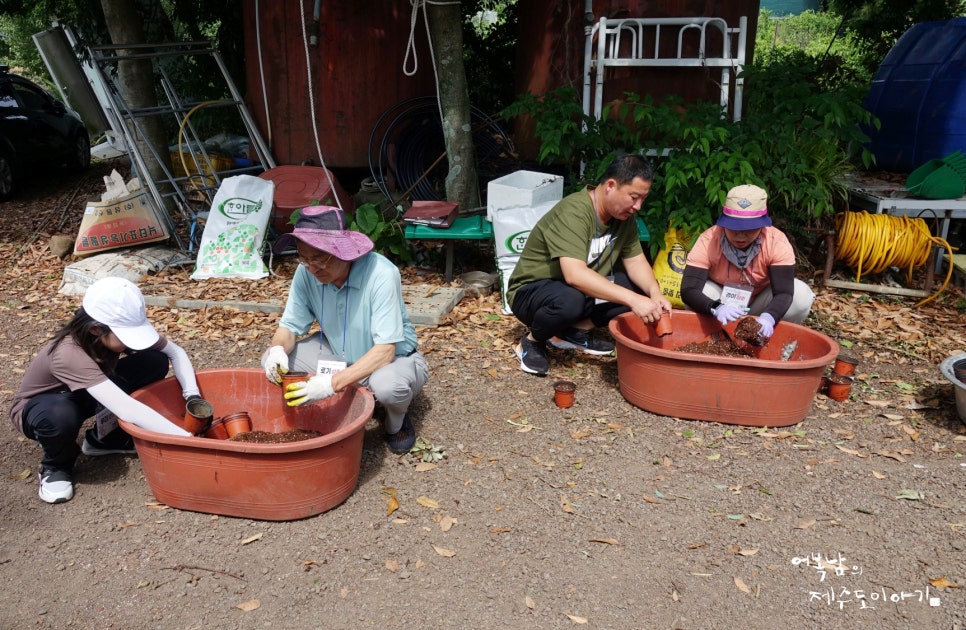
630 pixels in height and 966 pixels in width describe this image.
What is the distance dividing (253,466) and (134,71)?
225 inches

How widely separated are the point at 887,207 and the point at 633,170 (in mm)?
3195

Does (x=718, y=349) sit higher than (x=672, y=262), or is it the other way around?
(x=672, y=262)

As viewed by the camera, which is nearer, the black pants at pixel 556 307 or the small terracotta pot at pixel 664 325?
the small terracotta pot at pixel 664 325

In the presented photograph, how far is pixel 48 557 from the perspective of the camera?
3.05 metres

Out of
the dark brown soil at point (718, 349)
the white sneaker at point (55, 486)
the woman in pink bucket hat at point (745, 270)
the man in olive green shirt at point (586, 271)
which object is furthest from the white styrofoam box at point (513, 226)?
the white sneaker at point (55, 486)

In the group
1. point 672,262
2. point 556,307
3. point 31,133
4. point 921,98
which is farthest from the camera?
point 31,133

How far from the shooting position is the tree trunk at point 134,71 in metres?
7.34

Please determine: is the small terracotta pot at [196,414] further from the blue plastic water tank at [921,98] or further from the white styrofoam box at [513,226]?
the blue plastic water tank at [921,98]

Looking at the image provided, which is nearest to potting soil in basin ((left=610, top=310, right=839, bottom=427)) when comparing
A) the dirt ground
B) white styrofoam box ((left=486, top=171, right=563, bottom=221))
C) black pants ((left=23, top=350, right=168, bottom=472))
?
the dirt ground

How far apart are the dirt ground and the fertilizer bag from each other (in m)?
2.10

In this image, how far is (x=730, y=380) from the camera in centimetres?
388

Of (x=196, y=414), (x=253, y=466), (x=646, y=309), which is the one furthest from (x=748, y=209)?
(x=196, y=414)

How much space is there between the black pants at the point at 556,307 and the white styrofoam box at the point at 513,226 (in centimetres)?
92

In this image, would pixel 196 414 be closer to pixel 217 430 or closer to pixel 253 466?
pixel 217 430
